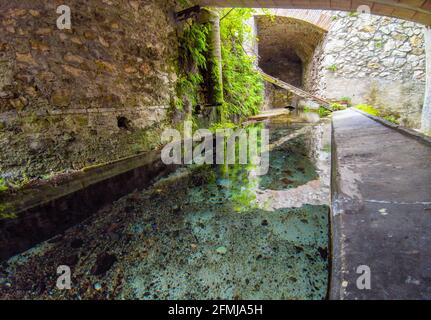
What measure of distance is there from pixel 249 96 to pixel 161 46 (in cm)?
414

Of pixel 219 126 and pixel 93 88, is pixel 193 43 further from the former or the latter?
pixel 93 88

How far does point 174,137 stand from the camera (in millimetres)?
3396

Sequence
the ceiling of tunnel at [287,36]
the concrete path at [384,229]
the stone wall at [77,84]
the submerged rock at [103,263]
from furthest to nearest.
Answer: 1. the ceiling of tunnel at [287,36]
2. the stone wall at [77,84]
3. the submerged rock at [103,263]
4. the concrete path at [384,229]

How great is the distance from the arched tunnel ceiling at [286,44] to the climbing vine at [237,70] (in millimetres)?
1038

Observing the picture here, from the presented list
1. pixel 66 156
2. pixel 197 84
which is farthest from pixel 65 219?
pixel 197 84

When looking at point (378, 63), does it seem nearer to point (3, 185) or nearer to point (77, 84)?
point (77, 84)

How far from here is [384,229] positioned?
2.46 feet

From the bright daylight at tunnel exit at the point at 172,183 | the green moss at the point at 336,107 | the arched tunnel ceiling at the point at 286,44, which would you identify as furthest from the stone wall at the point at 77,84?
the green moss at the point at 336,107

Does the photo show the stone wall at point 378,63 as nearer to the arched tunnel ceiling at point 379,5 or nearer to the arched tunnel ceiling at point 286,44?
the arched tunnel ceiling at point 286,44

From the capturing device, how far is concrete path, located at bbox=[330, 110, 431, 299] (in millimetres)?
561

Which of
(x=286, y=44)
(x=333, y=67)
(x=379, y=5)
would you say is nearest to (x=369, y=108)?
(x=333, y=67)

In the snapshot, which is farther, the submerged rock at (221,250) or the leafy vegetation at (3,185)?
the leafy vegetation at (3,185)

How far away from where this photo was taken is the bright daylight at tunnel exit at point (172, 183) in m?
0.80

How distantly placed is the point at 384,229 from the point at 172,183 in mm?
1553
